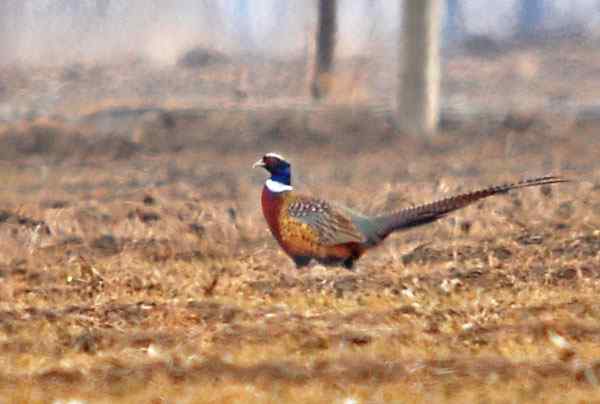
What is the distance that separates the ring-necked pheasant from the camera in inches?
350

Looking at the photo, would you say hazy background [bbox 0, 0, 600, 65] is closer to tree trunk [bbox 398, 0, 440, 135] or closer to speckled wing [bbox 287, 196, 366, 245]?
tree trunk [bbox 398, 0, 440, 135]

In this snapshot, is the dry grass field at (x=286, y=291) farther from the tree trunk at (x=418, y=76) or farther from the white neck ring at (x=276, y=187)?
the tree trunk at (x=418, y=76)

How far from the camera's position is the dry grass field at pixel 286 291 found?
663cm

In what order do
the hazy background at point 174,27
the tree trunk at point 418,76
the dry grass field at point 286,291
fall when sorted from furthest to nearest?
the hazy background at point 174,27, the tree trunk at point 418,76, the dry grass field at point 286,291

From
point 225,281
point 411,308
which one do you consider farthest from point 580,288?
point 225,281

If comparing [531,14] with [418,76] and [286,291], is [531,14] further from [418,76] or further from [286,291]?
[286,291]

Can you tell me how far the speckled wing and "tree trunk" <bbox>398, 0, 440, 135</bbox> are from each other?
7941 millimetres

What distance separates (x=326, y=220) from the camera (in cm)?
897

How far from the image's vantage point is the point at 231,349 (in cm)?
716

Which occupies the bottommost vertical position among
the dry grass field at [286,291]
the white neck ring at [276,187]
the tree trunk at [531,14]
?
the dry grass field at [286,291]

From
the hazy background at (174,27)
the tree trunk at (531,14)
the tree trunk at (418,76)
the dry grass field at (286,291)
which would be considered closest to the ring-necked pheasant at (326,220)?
the dry grass field at (286,291)

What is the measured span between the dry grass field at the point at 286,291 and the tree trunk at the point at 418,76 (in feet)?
3.83

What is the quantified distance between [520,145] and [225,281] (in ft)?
26.6

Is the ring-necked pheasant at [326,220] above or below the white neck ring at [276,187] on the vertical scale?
below
